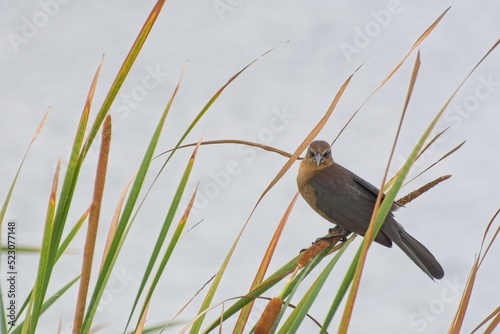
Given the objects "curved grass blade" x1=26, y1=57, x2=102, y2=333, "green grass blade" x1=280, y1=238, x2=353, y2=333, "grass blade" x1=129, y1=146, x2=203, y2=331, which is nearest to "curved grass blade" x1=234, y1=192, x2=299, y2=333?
"green grass blade" x1=280, y1=238, x2=353, y2=333

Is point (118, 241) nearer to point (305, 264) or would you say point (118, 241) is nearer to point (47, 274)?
point (47, 274)

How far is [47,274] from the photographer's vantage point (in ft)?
5.49

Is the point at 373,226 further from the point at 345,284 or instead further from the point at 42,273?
the point at 42,273

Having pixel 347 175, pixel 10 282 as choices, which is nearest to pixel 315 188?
pixel 347 175

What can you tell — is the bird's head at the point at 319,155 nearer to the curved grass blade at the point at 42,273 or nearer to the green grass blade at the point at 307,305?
the green grass blade at the point at 307,305

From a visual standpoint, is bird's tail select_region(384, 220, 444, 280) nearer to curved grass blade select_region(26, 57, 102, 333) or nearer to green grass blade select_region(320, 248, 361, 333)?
green grass blade select_region(320, 248, 361, 333)

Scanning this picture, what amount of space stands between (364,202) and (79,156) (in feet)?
6.17

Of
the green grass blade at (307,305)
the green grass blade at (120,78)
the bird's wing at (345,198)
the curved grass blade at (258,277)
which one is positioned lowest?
the green grass blade at (307,305)

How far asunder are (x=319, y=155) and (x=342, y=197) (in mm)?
404

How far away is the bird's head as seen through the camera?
3.67 metres

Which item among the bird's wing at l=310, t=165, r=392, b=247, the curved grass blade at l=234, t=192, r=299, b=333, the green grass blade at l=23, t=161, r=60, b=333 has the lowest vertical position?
the curved grass blade at l=234, t=192, r=299, b=333

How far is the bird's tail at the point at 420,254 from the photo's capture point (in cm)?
261

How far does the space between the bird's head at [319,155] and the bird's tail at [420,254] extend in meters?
0.82

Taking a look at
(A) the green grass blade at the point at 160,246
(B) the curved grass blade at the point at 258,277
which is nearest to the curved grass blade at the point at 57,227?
(A) the green grass blade at the point at 160,246
